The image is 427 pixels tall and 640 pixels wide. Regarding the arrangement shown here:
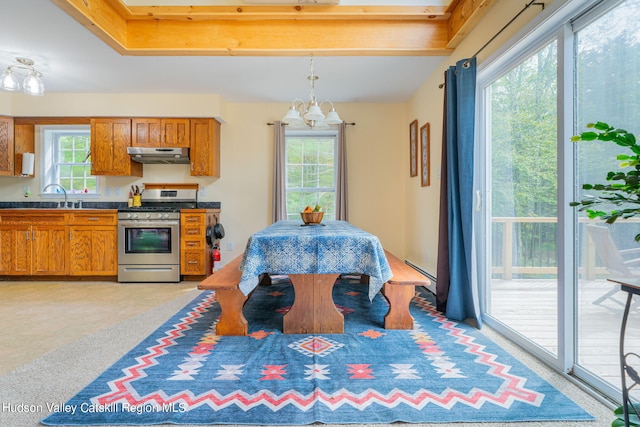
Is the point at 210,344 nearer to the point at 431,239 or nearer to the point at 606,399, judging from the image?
the point at 606,399

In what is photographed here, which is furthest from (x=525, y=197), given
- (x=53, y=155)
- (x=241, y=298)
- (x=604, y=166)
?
(x=53, y=155)

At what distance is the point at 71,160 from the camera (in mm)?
5059

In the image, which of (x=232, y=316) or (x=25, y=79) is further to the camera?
(x=25, y=79)

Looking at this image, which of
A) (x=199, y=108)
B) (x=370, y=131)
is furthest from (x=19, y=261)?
(x=370, y=131)

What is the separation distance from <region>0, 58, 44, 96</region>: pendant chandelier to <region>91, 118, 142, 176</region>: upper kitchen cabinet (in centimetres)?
92

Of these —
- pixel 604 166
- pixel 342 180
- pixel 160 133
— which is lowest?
pixel 604 166

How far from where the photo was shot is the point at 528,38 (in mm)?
2199

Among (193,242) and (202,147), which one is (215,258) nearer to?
(193,242)

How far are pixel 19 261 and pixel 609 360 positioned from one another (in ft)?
19.8

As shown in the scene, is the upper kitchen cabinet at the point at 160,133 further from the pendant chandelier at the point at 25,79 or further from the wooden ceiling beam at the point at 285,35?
the wooden ceiling beam at the point at 285,35

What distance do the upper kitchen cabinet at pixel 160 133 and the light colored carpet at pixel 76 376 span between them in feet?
8.98

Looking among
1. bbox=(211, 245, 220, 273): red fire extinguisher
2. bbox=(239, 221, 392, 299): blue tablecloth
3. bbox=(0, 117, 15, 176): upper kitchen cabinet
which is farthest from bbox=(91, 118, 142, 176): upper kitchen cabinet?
bbox=(239, 221, 392, 299): blue tablecloth

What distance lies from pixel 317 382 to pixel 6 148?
5417 millimetres

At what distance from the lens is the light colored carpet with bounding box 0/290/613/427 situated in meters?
1.56
